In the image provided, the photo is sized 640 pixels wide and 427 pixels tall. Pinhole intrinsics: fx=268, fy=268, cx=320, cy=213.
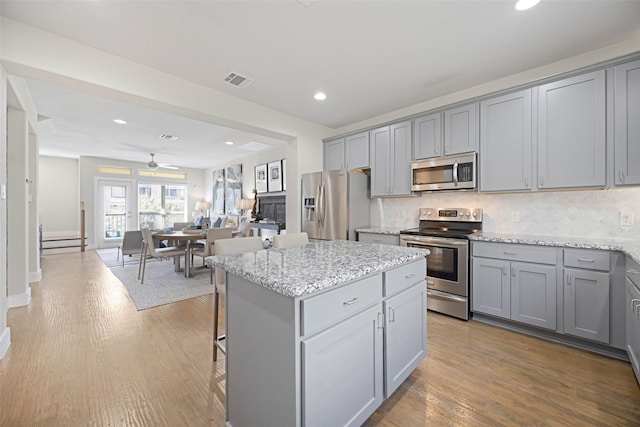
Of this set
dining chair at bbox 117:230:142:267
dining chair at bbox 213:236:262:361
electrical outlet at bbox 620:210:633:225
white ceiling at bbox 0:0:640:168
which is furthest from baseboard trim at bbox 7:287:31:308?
electrical outlet at bbox 620:210:633:225

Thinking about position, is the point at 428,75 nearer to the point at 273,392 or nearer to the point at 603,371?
the point at 603,371

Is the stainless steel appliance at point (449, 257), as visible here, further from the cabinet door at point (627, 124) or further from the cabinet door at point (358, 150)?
the cabinet door at point (358, 150)

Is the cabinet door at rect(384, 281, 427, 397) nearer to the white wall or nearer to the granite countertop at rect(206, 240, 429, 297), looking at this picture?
the granite countertop at rect(206, 240, 429, 297)

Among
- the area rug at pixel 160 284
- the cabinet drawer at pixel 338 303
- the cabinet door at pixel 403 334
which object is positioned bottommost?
the area rug at pixel 160 284

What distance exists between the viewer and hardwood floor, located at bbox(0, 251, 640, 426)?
157cm

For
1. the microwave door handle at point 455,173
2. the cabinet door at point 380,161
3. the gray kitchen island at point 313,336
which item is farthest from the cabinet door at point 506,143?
the gray kitchen island at point 313,336

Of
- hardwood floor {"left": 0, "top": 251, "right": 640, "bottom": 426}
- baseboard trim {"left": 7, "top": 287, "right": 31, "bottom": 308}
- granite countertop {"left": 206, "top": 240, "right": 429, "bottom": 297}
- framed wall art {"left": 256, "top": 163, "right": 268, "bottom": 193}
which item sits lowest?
hardwood floor {"left": 0, "top": 251, "right": 640, "bottom": 426}

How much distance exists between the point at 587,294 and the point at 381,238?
1971 mm

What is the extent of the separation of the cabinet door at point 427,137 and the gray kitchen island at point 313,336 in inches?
81.5

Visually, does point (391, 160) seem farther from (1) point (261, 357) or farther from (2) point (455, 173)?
(1) point (261, 357)

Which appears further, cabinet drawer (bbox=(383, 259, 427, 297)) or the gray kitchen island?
cabinet drawer (bbox=(383, 259, 427, 297))

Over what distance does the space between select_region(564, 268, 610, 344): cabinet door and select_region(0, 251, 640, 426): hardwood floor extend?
20cm

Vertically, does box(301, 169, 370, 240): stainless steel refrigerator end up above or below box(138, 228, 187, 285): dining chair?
above

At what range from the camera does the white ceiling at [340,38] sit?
1960mm
